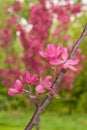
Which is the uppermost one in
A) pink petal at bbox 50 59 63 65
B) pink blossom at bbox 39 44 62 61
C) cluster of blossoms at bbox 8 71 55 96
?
pink blossom at bbox 39 44 62 61

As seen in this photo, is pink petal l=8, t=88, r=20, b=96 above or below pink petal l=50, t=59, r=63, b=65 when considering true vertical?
below

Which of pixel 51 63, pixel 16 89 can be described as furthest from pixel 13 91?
pixel 51 63

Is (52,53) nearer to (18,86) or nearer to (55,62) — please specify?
(55,62)

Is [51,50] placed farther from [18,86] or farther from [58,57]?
[18,86]

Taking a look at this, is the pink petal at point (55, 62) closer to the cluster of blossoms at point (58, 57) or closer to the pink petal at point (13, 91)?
the cluster of blossoms at point (58, 57)

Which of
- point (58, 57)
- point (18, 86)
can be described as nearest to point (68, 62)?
point (58, 57)

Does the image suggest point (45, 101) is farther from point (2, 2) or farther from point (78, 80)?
point (2, 2)

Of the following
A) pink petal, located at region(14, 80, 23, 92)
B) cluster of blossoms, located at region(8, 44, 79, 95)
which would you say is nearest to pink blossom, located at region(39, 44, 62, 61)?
cluster of blossoms, located at region(8, 44, 79, 95)

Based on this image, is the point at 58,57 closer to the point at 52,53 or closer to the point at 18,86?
the point at 52,53

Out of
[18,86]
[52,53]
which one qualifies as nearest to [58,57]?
[52,53]

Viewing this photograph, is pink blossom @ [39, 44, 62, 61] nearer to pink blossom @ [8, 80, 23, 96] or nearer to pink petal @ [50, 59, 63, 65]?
pink petal @ [50, 59, 63, 65]

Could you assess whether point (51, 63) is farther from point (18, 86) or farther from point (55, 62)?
point (18, 86)

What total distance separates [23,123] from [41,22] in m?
2.52

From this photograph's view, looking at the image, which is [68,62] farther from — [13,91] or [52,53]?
[13,91]
